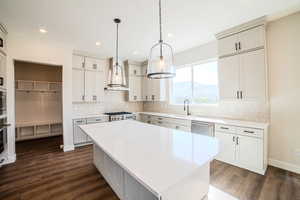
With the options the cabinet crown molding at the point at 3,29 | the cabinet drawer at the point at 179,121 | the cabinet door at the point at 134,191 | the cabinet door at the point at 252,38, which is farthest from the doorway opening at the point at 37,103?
the cabinet door at the point at 252,38

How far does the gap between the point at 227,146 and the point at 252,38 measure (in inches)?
86.1

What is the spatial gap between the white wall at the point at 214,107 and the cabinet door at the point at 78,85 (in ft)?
9.07

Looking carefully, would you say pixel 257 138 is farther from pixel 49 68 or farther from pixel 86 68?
pixel 49 68

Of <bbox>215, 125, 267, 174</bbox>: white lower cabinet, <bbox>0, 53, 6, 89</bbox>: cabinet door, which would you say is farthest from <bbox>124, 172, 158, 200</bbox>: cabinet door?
<bbox>0, 53, 6, 89</bbox>: cabinet door

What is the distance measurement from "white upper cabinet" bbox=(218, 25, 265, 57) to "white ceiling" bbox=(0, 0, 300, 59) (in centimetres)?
27

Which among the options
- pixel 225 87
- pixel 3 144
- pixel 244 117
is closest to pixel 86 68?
→ pixel 3 144

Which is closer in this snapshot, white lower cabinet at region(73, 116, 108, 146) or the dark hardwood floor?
the dark hardwood floor

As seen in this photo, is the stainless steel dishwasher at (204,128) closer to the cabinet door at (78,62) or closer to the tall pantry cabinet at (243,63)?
the tall pantry cabinet at (243,63)

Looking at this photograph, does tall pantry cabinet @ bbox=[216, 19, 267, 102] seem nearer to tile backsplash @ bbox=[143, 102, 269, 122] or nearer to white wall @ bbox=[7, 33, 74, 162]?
tile backsplash @ bbox=[143, 102, 269, 122]

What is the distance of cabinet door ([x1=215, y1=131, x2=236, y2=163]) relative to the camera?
271 centimetres

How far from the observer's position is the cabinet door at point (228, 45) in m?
2.85

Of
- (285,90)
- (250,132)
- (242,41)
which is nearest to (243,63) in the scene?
(242,41)

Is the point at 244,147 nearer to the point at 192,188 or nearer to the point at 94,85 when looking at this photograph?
the point at 192,188

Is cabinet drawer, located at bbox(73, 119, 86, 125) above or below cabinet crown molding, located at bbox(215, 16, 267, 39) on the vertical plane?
below
